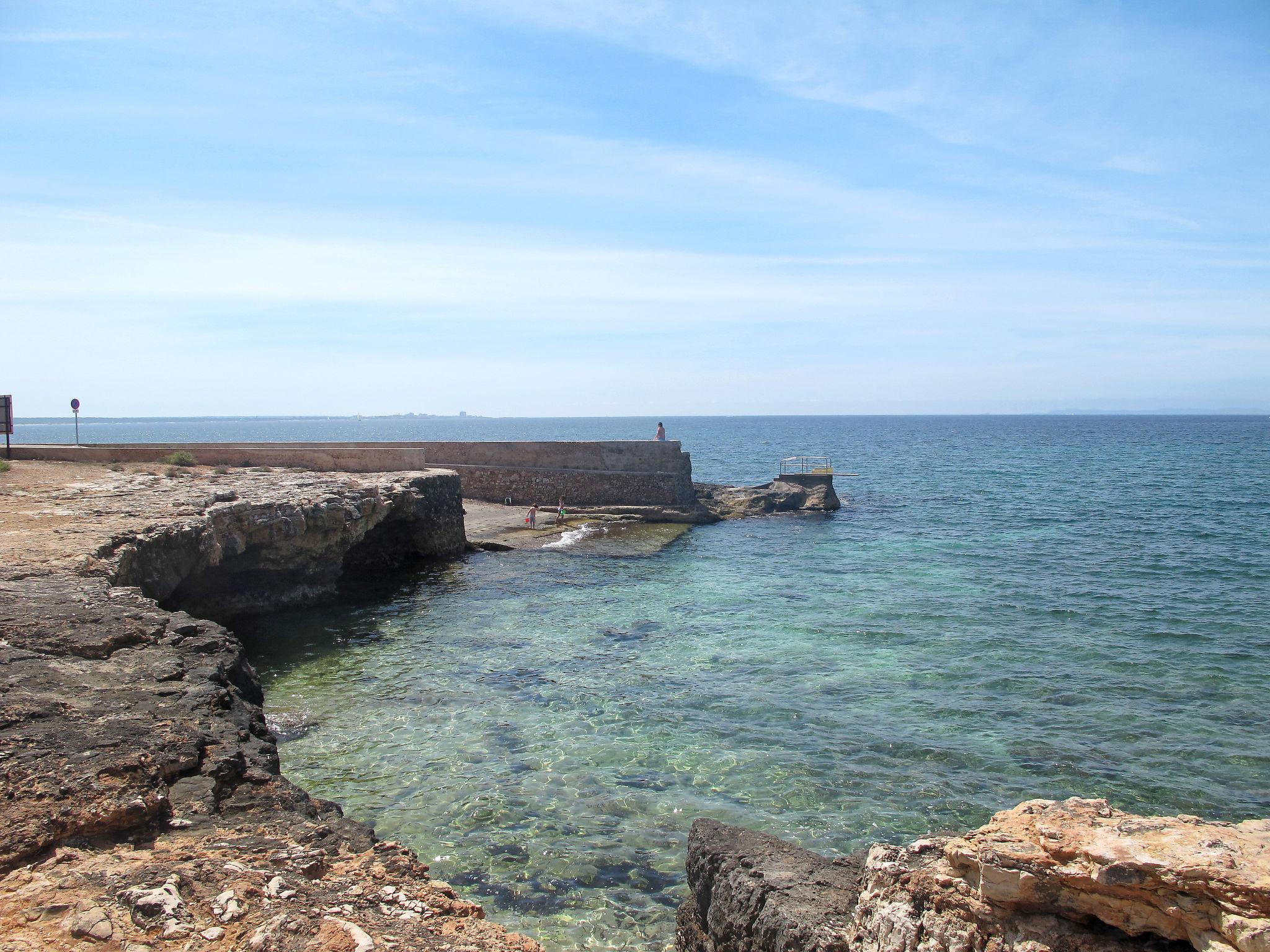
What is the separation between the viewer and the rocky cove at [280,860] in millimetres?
3355

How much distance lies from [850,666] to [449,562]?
11.5 m

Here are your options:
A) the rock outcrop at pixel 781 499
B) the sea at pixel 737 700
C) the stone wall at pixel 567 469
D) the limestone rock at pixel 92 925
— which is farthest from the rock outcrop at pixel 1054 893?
the rock outcrop at pixel 781 499

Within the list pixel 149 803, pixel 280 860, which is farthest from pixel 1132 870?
pixel 149 803

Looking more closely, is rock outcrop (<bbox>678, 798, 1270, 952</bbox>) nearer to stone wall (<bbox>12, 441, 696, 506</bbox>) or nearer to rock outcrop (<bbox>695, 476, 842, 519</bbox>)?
stone wall (<bbox>12, 441, 696, 506</bbox>)

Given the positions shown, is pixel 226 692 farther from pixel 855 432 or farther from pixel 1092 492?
pixel 855 432

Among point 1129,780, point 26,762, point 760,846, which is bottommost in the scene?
point 1129,780

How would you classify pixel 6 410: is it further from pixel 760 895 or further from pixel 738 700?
pixel 760 895

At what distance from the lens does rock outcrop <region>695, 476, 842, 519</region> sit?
1266 inches

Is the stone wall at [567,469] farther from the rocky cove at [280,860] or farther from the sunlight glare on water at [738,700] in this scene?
the rocky cove at [280,860]

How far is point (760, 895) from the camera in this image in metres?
4.79

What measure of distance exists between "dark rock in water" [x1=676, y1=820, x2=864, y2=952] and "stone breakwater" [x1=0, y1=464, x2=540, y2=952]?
134 centimetres

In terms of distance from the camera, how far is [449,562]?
69.6 feet

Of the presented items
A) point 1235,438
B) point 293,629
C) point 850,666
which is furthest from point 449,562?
point 1235,438

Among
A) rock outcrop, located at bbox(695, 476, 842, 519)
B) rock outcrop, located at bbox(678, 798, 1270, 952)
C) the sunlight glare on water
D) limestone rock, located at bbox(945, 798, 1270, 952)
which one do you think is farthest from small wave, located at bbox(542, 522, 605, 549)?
limestone rock, located at bbox(945, 798, 1270, 952)
